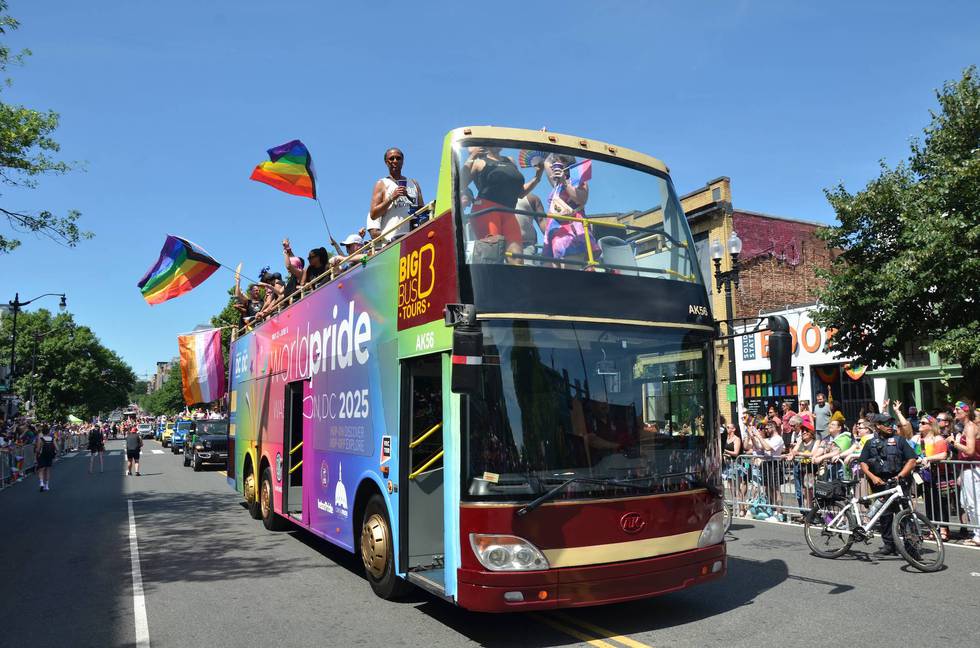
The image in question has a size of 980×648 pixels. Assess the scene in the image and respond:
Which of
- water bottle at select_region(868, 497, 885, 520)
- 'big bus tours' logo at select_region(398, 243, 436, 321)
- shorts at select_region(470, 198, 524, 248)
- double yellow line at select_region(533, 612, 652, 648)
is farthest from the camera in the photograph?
water bottle at select_region(868, 497, 885, 520)

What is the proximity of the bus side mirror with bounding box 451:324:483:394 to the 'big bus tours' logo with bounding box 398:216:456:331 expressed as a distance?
0.70 meters

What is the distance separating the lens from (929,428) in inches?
441

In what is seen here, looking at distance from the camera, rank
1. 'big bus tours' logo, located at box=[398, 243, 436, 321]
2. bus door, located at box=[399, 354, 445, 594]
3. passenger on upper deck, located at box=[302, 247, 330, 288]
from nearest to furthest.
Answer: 'big bus tours' logo, located at box=[398, 243, 436, 321]
bus door, located at box=[399, 354, 445, 594]
passenger on upper deck, located at box=[302, 247, 330, 288]

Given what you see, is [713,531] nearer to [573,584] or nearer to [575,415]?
[573,584]

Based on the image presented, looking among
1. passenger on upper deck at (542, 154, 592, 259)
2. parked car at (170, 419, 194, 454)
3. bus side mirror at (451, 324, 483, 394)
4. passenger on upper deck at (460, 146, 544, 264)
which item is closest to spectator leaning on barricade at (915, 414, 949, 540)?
passenger on upper deck at (542, 154, 592, 259)

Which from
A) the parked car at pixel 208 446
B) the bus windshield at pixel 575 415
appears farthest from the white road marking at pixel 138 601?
the parked car at pixel 208 446

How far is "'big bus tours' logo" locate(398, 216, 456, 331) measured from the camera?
6008mm

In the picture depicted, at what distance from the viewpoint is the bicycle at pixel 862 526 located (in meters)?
8.45

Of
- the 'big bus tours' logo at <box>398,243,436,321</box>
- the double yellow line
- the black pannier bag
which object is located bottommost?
the double yellow line

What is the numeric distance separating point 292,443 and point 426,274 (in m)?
5.51

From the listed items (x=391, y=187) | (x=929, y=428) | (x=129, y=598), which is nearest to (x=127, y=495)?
(x=129, y=598)

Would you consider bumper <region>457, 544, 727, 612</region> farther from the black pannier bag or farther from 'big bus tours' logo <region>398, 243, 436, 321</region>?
the black pannier bag

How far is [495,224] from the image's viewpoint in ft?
19.8

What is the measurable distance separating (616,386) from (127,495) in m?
17.2
